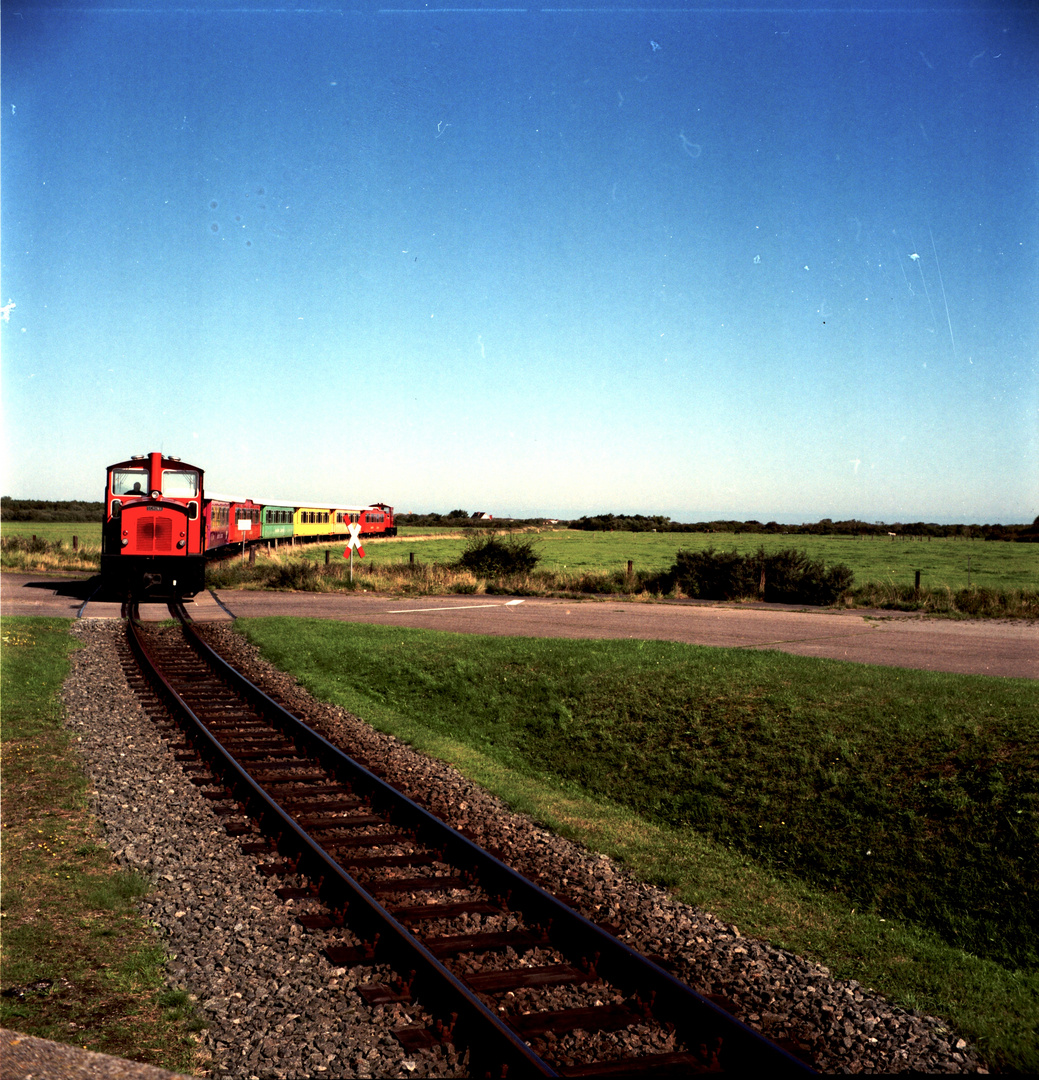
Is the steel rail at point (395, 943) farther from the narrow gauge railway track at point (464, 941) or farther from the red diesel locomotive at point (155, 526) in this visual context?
the red diesel locomotive at point (155, 526)

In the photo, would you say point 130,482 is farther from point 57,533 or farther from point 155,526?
A: point 57,533

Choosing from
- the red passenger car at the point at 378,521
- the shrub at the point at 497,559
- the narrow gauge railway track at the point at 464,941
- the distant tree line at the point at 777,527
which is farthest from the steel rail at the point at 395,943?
the distant tree line at the point at 777,527

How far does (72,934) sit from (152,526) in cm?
2083

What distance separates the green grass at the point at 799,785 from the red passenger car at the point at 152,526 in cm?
1180

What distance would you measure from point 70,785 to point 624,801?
236 inches

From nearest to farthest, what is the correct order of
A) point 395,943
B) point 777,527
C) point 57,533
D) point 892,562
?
point 395,943, point 892,562, point 57,533, point 777,527

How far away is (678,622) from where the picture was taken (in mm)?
23641

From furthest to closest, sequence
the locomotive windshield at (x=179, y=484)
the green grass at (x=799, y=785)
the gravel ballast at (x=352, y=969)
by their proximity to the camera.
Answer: the locomotive windshield at (x=179, y=484)
the green grass at (x=799, y=785)
the gravel ballast at (x=352, y=969)

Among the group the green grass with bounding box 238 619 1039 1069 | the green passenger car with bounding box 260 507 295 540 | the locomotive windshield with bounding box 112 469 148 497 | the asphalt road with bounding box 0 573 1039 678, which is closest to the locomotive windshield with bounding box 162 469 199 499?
the locomotive windshield with bounding box 112 469 148 497

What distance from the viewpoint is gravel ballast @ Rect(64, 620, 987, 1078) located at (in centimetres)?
467

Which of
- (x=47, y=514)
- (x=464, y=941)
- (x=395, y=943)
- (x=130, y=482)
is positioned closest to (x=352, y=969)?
(x=395, y=943)

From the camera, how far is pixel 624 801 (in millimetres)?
9766

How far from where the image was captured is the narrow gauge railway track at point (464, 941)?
4562mm

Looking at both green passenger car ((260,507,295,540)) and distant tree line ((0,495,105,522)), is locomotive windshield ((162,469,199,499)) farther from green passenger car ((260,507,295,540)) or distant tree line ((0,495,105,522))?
distant tree line ((0,495,105,522))
